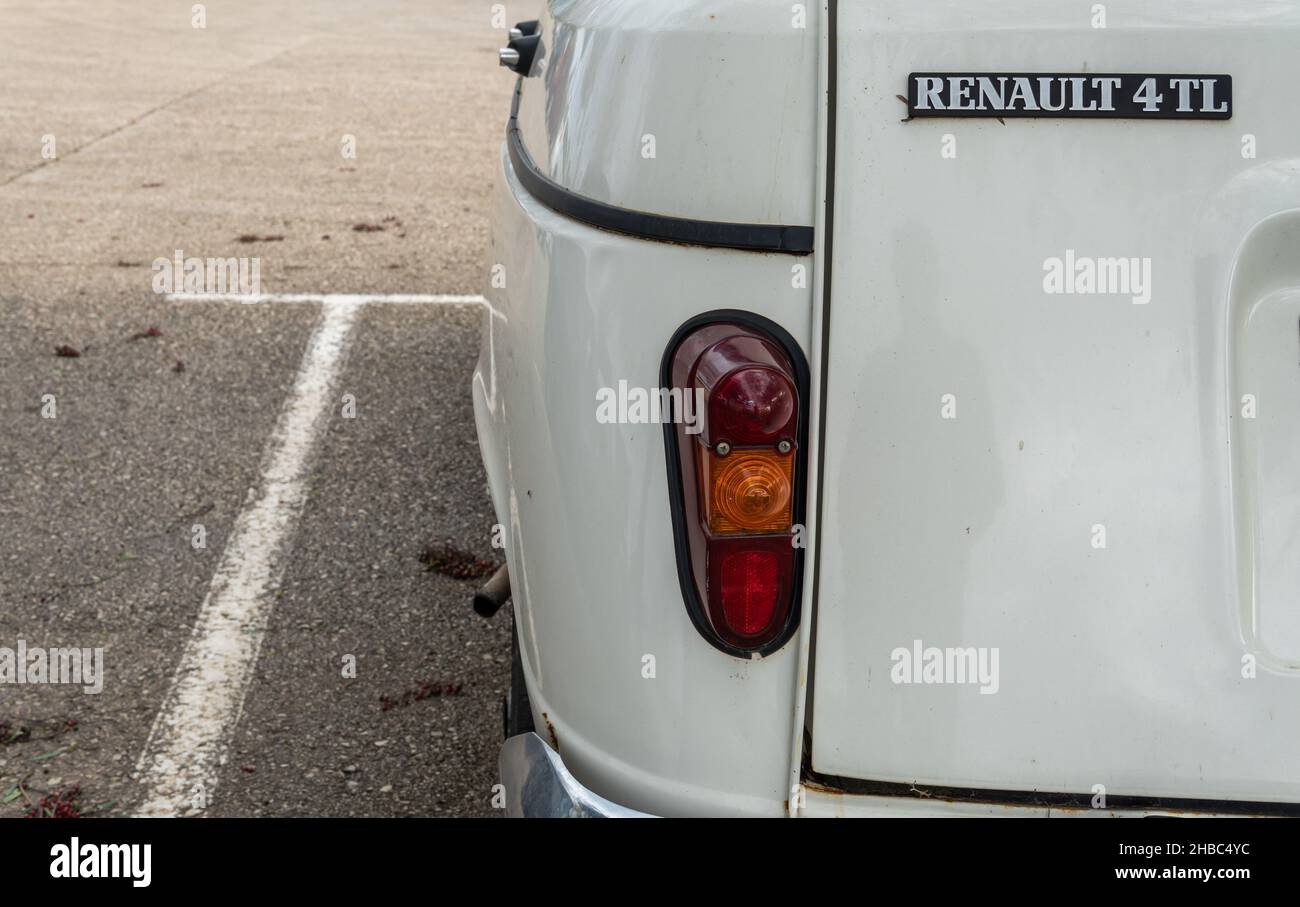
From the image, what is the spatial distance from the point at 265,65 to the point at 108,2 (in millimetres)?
5660

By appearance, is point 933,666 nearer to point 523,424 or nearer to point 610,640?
point 610,640

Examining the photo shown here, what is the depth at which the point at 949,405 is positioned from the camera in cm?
167

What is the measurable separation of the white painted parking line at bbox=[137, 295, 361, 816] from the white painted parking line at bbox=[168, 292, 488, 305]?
91 cm

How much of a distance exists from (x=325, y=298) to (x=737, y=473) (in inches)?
184

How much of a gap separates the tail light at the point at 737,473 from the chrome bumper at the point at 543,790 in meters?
0.31

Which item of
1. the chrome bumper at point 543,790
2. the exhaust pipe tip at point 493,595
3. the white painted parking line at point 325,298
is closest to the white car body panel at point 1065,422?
the chrome bumper at point 543,790

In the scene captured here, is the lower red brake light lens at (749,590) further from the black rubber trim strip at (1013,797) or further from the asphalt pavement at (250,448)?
the asphalt pavement at (250,448)

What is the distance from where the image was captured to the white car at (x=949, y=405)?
164 centimetres

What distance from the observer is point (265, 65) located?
12.2 metres

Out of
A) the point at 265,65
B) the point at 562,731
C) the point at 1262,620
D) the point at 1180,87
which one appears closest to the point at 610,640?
the point at 562,731

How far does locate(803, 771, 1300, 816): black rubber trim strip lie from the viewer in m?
1.73

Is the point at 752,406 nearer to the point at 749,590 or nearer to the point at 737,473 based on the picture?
the point at 737,473

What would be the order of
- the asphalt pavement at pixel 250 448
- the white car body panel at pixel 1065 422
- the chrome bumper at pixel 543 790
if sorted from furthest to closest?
1. the asphalt pavement at pixel 250 448
2. the chrome bumper at pixel 543 790
3. the white car body panel at pixel 1065 422

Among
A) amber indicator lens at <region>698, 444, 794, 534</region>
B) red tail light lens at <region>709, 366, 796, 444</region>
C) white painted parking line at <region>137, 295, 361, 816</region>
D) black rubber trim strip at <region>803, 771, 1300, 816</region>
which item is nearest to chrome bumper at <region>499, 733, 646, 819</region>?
black rubber trim strip at <region>803, 771, 1300, 816</region>
